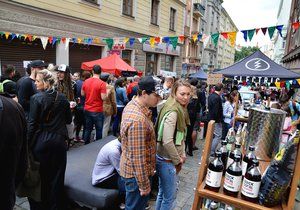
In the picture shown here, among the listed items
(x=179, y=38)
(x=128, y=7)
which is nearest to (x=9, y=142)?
(x=179, y=38)

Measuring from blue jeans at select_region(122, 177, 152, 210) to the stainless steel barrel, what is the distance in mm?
1218

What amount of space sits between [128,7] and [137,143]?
13.5 m

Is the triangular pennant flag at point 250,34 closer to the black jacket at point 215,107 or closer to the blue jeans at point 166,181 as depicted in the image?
the black jacket at point 215,107

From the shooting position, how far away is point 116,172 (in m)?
3.28

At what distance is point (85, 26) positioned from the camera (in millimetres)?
11664

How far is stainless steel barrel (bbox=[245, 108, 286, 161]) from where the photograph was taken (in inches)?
89.3

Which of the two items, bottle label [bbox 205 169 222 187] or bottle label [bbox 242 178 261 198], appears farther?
bottle label [bbox 205 169 222 187]

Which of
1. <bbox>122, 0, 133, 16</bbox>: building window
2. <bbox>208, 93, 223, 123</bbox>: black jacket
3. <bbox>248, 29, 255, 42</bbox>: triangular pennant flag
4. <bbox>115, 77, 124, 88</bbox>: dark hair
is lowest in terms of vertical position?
<bbox>208, 93, 223, 123</bbox>: black jacket

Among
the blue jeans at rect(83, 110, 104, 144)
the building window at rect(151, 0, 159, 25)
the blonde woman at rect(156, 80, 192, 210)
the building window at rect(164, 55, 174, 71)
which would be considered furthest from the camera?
the building window at rect(164, 55, 174, 71)

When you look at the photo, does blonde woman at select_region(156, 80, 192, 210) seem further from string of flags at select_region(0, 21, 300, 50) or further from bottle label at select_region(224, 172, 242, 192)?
string of flags at select_region(0, 21, 300, 50)

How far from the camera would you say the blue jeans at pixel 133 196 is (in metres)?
2.52

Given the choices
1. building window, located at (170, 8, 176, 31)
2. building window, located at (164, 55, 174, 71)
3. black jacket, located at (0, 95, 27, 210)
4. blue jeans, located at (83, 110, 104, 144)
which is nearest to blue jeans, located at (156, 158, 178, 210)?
black jacket, located at (0, 95, 27, 210)

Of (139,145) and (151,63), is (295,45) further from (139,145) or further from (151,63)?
(151,63)

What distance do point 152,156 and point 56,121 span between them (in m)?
1.25
